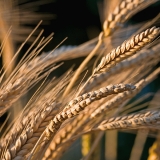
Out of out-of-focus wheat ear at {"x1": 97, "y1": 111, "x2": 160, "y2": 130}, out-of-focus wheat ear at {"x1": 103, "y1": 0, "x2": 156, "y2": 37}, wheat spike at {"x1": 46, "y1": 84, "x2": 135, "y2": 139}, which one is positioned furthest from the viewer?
out-of-focus wheat ear at {"x1": 103, "y1": 0, "x2": 156, "y2": 37}

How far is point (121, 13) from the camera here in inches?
31.6

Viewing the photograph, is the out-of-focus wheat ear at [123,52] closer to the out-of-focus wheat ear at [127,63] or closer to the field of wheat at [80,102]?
the field of wheat at [80,102]

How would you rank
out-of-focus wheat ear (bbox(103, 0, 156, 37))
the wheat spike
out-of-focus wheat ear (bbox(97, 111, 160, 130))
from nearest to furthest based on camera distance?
the wheat spike
out-of-focus wheat ear (bbox(97, 111, 160, 130))
out-of-focus wheat ear (bbox(103, 0, 156, 37))

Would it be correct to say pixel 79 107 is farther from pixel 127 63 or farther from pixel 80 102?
pixel 127 63

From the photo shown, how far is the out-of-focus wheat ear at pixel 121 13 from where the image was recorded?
794mm

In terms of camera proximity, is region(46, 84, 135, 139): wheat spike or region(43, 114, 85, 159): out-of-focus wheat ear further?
region(43, 114, 85, 159): out-of-focus wheat ear

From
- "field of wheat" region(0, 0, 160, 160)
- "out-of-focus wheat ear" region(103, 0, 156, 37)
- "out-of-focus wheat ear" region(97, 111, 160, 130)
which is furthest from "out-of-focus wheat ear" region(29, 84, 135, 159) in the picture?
"out-of-focus wheat ear" region(103, 0, 156, 37)

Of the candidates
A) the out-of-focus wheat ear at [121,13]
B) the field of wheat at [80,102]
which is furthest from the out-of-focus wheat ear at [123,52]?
the out-of-focus wheat ear at [121,13]

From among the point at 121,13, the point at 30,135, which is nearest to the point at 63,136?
the point at 30,135

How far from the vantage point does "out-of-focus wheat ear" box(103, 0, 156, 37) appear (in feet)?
2.61

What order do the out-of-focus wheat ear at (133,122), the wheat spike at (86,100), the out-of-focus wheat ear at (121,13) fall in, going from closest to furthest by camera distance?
1. the wheat spike at (86,100)
2. the out-of-focus wheat ear at (133,122)
3. the out-of-focus wheat ear at (121,13)

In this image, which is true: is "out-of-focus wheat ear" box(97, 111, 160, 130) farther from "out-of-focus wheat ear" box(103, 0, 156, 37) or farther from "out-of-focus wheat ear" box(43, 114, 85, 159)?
"out-of-focus wheat ear" box(103, 0, 156, 37)

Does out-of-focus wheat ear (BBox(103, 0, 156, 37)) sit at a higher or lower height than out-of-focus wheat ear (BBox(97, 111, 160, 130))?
higher

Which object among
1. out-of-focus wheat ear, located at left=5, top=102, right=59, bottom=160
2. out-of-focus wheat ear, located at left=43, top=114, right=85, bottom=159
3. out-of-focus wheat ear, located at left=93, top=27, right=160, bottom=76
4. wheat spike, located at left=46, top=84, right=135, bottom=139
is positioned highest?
out-of-focus wheat ear, located at left=93, top=27, right=160, bottom=76
